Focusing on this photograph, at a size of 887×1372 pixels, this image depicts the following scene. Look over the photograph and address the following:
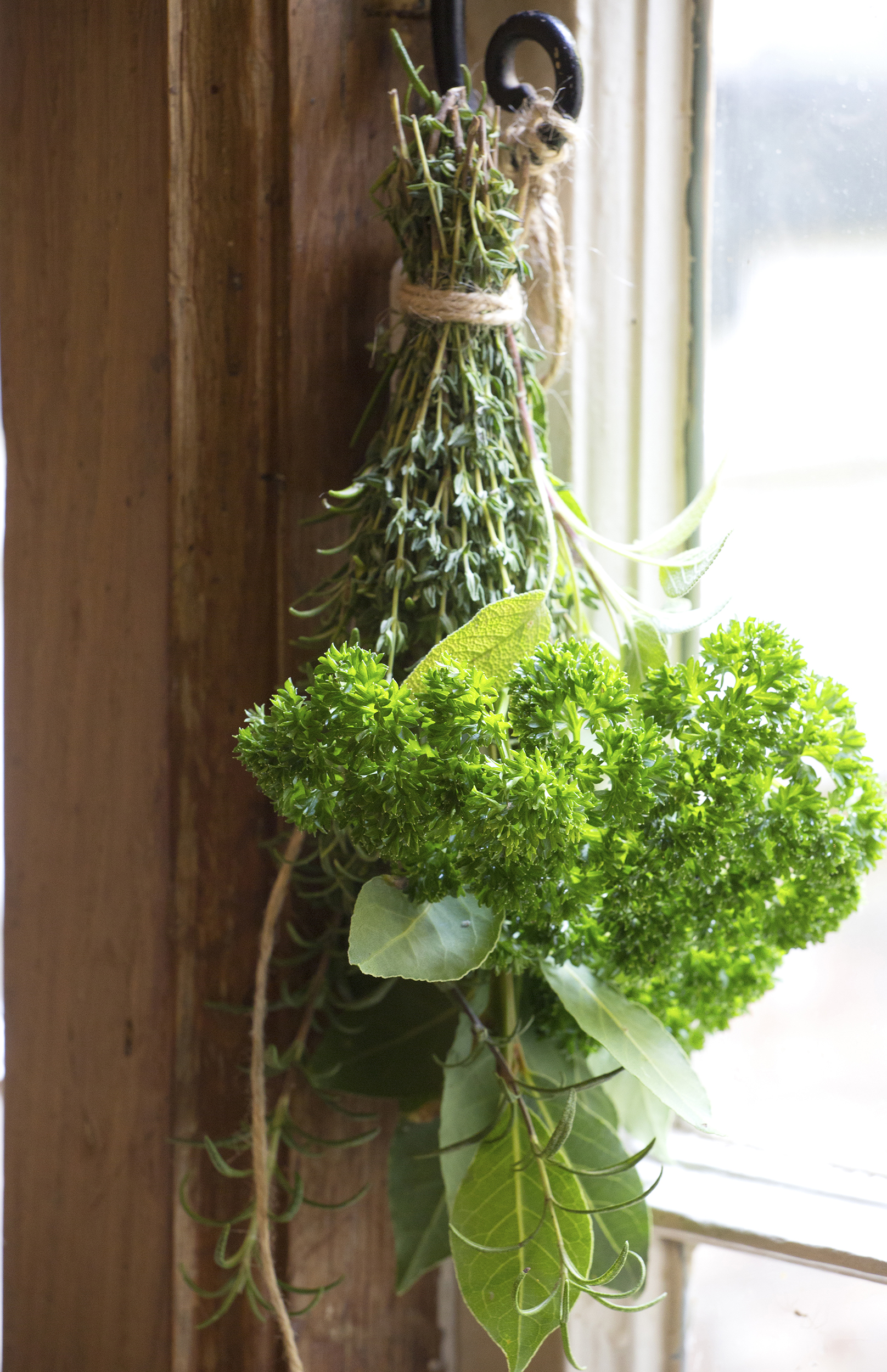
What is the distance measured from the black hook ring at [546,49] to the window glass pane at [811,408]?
0.17 meters

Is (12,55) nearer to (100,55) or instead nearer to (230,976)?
(100,55)

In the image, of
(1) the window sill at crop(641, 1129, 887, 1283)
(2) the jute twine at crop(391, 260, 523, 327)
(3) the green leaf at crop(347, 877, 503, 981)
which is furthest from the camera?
(1) the window sill at crop(641, 1129, 887, 1283)

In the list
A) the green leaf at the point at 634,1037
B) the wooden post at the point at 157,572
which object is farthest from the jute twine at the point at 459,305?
the green leaf at the point at 634,1037

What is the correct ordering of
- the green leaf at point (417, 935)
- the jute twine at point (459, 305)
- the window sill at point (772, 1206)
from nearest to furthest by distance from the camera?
the green leaf at point (417, 935)
the jute twine at point (459, 305)
the window sill at point (772, 1206)

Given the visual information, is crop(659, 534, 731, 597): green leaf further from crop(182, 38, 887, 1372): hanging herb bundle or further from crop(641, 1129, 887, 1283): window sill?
crop(641, 1129, 887, 1283): window sill

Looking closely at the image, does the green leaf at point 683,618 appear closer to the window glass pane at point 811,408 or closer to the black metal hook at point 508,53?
the window glass pane at point 811,408

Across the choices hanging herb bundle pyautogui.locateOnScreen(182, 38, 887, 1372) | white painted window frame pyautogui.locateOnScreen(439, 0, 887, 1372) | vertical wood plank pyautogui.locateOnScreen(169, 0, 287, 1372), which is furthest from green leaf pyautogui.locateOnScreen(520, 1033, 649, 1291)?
vertical wood plank pyautogui.locateOnScreen(169, 0, 287, 1372)

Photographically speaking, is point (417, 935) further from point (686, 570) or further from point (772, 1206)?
point (772, 1206)


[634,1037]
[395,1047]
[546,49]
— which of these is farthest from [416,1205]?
[546,49]

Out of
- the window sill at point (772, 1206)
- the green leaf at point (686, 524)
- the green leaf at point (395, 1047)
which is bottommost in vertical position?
the window sill at point (772, 1206)

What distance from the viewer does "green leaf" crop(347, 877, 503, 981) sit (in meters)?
0.40

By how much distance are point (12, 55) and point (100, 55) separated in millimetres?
102

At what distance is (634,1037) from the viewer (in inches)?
19.1

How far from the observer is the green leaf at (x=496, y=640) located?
0.41 metres
